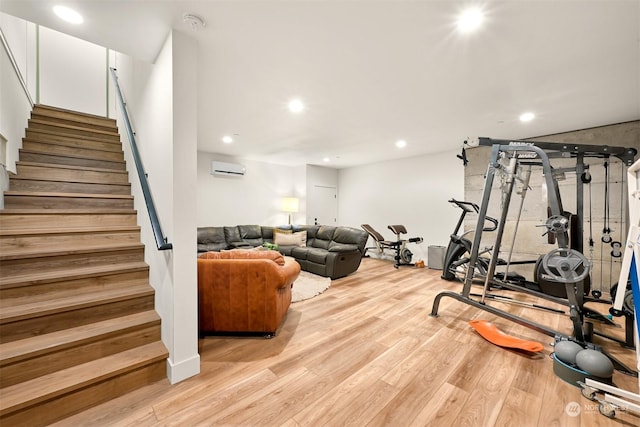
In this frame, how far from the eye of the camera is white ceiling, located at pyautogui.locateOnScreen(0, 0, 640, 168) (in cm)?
159

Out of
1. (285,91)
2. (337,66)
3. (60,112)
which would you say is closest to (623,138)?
(337,66)

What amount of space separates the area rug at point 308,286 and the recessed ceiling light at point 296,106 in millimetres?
2519

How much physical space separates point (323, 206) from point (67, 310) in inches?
231

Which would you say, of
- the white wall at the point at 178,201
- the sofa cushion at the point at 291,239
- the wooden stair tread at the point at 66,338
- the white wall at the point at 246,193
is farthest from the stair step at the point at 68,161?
the sofa cushion at the point at 291,239

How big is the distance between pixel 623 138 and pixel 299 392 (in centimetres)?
524

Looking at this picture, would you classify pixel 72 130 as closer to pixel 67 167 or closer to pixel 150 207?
pixel 67 167

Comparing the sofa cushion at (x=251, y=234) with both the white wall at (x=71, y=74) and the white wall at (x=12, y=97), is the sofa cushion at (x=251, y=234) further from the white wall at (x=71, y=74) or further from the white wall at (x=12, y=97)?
the white wall at (x=12, y=97)

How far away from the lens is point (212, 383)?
172cm

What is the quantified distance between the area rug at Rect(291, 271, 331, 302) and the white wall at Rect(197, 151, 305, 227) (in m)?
2.50

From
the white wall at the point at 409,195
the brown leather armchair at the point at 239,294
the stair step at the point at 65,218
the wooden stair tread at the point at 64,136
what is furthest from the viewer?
the white wall at the point at 409,195

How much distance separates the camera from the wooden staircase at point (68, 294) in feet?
4.73

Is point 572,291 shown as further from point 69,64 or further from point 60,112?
point 69,64

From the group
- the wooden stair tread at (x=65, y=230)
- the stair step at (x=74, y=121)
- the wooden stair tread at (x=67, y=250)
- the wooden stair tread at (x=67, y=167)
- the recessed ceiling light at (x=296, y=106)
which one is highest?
the recessed ceiling light at (x=296, y=106)

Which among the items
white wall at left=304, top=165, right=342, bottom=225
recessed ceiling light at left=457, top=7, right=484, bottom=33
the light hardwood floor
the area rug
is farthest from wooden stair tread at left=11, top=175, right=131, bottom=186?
white wall at left=304, top=165, right=342, bottom=225
